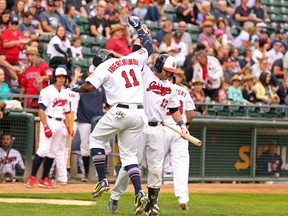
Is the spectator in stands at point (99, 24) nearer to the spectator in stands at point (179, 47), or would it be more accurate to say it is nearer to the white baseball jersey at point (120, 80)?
the spectator in stands at point (179, 47)

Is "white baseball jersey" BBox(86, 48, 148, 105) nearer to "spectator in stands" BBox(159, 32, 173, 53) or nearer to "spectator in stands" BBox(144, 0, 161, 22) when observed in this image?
"spectator in stands" BBox(159, 32, 173, 53)

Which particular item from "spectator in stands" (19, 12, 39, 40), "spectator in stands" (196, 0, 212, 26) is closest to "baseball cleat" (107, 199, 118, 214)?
"spectator in stands" (19, 12, 39, 40)

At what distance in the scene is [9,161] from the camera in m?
15.9

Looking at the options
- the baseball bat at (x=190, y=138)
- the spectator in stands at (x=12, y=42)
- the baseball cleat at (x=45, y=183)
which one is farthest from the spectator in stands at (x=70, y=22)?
the baseball bat at (x=190, y=138)

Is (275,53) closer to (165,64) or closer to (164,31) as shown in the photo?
(164,31)

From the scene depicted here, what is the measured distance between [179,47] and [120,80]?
990 centimetres

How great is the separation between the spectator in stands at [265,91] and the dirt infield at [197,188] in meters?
2.72

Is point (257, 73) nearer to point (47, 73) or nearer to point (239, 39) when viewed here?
point (239, 39)

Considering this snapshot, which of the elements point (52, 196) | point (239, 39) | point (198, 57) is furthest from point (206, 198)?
point (239, 39)

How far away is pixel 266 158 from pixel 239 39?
6186 mm

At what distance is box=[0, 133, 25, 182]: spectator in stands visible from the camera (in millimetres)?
15727

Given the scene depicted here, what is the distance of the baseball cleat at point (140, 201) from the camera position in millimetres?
10641

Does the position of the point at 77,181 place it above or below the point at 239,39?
below

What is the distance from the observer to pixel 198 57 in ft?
63.7
